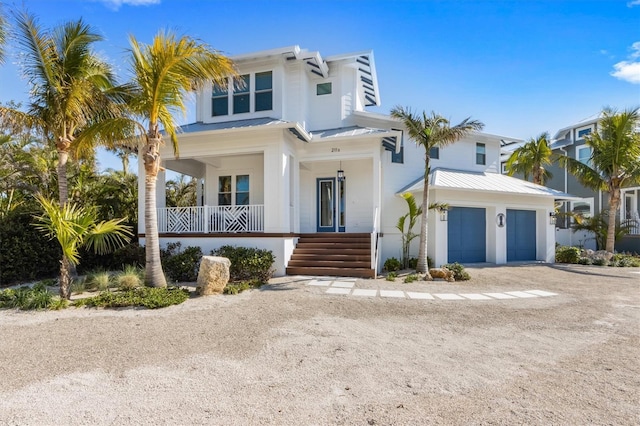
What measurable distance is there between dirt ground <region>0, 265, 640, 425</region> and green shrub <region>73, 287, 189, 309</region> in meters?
0.25

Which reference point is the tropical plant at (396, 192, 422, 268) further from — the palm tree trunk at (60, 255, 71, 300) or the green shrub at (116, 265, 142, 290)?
the palm tree trunk at (60, 255, 71, 300)

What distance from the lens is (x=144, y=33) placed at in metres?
7.46

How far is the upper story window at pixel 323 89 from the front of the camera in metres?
13.9

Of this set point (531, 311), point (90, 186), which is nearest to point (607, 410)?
point (531, 311)

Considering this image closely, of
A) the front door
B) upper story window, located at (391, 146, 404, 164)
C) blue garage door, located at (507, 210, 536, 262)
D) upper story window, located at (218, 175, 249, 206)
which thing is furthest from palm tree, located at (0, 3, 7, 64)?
blue garage door, located at (507, 210, 536, 262)

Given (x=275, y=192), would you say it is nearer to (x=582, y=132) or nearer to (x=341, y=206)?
(x=341, y=206)

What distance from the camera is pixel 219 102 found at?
525 inches

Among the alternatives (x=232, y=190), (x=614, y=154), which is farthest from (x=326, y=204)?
(x=614, y=154)

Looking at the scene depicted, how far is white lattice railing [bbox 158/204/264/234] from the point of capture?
11039 mm

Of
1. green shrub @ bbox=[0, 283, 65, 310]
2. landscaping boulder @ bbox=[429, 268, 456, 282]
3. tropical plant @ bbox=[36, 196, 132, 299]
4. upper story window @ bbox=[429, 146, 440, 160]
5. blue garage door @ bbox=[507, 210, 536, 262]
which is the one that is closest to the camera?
green shrub @ bbox=[0, 283, 65, 310]

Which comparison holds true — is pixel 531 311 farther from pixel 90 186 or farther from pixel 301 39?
pixel 90 186

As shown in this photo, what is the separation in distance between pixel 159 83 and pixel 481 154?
15140 millimetres

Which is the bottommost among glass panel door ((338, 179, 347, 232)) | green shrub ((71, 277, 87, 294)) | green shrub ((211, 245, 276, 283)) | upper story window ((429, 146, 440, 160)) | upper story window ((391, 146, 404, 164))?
green shrub ((71, 277, 87, 294))

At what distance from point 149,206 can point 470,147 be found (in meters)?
14.8
